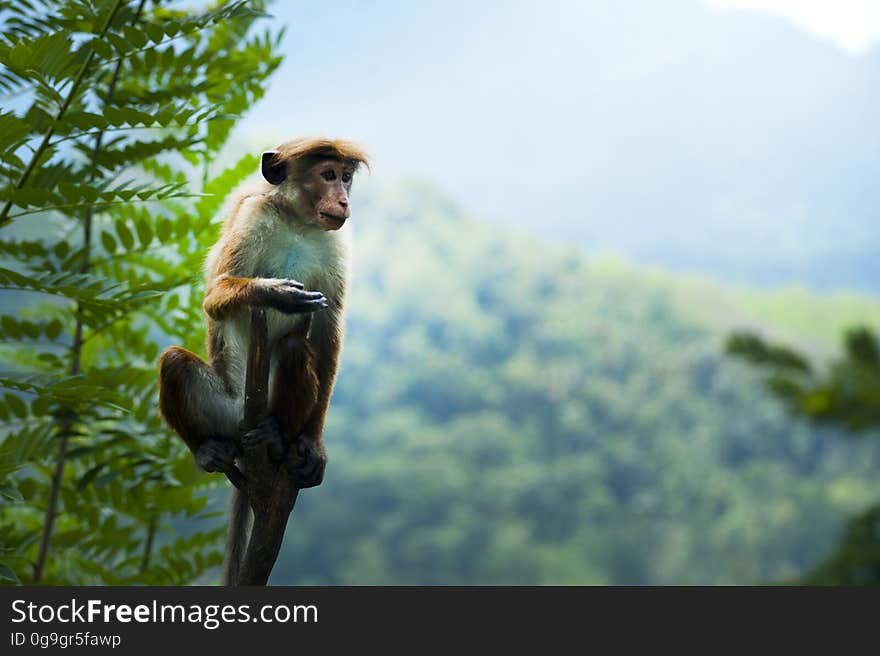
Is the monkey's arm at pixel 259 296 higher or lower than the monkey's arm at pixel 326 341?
lower

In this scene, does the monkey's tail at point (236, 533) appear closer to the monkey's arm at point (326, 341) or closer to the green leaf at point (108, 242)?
the monkey's arm at point (326, 341)

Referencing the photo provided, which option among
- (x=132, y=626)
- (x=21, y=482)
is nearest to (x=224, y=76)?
(x=21, y=482)

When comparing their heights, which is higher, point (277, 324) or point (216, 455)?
point (277, 324)

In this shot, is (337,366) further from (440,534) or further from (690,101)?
(690,101)

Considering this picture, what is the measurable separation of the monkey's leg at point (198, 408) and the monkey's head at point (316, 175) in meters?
0.71

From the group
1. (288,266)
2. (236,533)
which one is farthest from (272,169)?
(236,533)

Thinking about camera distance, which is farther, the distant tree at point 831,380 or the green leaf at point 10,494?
the distant tree at point 831,380

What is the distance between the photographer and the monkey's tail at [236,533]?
376 cm

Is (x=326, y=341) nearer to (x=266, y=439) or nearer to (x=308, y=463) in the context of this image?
(x=308, y=463)

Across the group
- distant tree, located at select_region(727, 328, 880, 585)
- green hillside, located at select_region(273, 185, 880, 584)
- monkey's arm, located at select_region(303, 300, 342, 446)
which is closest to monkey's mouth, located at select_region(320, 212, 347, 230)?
monkey's arm, located at select_region(303, 300, 342, 446)

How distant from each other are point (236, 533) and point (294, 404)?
1.91 ft

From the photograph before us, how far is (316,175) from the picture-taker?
346cm

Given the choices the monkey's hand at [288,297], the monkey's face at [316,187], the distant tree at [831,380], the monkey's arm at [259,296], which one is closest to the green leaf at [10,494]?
the monkey's arm at [259,296]

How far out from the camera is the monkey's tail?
3760 mm
